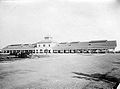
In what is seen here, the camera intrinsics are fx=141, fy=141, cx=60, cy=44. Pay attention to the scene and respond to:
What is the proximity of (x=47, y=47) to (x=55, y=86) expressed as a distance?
29.2m

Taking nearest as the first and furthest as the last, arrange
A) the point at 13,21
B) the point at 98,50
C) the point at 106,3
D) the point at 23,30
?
the point at 106,3 → the point at 13,21 → the point at 23,30 → the point at 98,50

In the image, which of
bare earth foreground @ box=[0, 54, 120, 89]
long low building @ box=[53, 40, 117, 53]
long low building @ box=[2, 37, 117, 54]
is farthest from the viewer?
long low building @ box=[2, 37, 117, 54]

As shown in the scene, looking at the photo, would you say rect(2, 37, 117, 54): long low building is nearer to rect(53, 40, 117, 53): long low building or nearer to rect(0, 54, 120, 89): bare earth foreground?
rect(53, 40, 117, 53): long low building

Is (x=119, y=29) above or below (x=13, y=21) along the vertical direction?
below

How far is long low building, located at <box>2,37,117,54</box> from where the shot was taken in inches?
1050

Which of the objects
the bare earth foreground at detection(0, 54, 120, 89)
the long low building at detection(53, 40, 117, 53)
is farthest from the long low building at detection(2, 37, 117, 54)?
the bare earth foreground at detection(0, 54, 120, 89)

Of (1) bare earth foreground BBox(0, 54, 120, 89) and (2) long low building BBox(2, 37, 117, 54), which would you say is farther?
(2) long low building BBox(2, 37, 117, 54)

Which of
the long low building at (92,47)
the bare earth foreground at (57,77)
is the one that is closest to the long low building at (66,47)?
the long low building at (92,47)

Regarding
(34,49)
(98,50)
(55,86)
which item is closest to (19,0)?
(55,86)

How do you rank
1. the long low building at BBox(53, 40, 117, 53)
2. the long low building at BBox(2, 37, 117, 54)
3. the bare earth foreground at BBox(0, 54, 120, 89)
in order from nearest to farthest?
the bare earth foreground at BBox(0, 54, 120, 89), the long low building at BBox(53, 40, 117, 53), the long low building at BBox(2, 37, 117, 54)

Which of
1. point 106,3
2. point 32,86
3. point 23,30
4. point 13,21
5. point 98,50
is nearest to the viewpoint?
point 106,3

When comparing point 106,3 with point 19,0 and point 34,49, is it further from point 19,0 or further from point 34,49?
point 34,49

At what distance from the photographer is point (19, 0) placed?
179 inches

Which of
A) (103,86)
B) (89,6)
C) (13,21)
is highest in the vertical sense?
(89,6)
